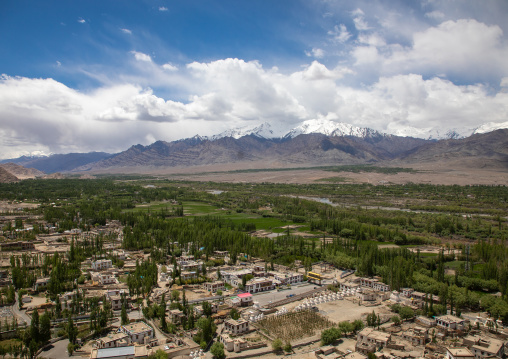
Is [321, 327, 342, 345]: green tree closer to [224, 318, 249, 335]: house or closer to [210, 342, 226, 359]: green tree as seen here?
[224, 318, 249, 335]: house

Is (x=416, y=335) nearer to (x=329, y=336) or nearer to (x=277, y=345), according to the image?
(x=329, y=336)

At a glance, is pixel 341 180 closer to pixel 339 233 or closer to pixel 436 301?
pixel 339 233

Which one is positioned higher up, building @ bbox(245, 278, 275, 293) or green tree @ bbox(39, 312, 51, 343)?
green tree @ bbox(39, 312, 51, 343)

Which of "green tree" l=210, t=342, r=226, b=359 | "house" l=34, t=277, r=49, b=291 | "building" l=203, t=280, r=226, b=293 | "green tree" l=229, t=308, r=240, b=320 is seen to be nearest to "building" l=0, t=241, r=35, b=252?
"house" l=34, t=277, r=49, b=291

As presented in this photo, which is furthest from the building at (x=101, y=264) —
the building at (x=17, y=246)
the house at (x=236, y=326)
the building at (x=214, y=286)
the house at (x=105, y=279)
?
the house at (x=236, y=326)

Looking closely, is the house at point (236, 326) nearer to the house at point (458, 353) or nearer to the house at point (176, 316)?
the house at point (176, 316)

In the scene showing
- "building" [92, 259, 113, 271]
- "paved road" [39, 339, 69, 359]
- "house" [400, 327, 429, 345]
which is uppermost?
"building" [92, 259, 113, 271]

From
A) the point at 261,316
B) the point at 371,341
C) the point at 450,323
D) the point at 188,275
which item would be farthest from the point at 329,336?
the point at 188,275
